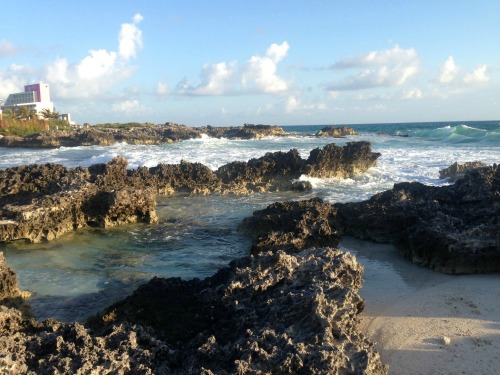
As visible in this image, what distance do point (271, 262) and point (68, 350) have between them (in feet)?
6.92

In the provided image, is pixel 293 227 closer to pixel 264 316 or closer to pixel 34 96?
pixel 264 316

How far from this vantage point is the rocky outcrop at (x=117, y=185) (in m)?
8.22

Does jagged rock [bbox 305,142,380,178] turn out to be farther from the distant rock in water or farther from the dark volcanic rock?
the distant rock in water

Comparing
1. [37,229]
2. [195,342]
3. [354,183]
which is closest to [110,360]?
[195,342]

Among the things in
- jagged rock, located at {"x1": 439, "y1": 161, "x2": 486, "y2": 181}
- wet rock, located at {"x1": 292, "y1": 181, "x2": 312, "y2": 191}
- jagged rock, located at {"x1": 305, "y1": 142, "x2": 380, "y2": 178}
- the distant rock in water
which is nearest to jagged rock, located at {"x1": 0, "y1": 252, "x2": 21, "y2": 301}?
wet rock, located at {"x1": 292, "y1": 181, "x2": 312, "y2": 191}

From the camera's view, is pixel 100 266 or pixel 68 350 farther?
pixel 100 266

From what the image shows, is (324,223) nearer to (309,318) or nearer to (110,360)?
(309,318)

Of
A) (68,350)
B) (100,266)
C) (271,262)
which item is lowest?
(100,266)

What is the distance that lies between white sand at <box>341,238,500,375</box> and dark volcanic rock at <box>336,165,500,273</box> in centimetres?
24

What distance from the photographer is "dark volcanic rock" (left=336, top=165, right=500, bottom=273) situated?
5.84 metres

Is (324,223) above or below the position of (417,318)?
above

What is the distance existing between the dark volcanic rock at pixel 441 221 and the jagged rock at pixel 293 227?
2.25ft

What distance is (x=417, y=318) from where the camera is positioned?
14.9ft

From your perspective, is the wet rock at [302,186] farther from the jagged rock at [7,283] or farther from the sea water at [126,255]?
the jagged rock at [7,283]
